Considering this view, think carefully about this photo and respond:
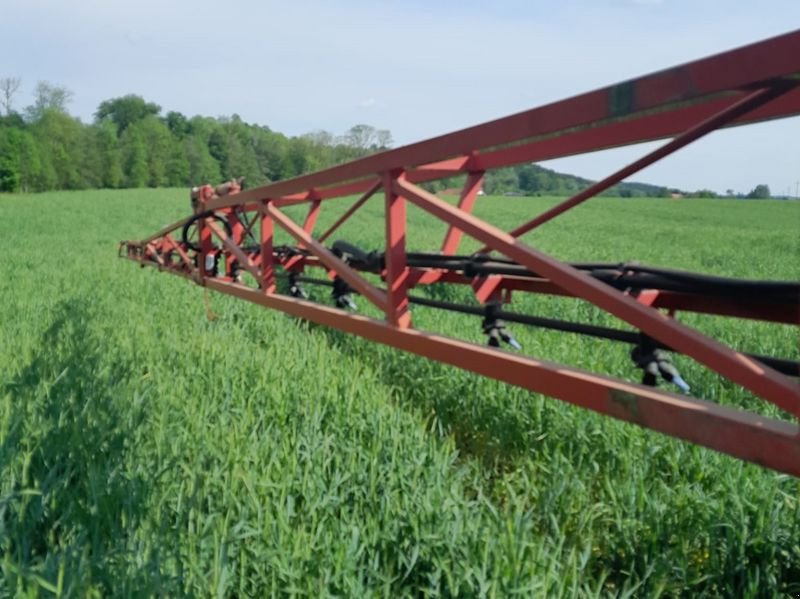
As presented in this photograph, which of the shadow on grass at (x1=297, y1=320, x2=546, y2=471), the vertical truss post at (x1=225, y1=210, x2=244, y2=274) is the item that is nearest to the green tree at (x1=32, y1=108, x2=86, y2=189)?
the vertical truss post at (x1=225, y1=210, x2=244, y2=274)

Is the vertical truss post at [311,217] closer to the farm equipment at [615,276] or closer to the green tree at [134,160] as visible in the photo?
the farm equipment at [615,276]

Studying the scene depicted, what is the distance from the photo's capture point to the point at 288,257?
4762mm

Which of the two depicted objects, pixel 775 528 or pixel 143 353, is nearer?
pixel 775 528

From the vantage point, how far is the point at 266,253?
4.24 meters

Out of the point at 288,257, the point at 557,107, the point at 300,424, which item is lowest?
the point at 300,424

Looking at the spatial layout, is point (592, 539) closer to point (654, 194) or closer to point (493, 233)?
point (493, 233)

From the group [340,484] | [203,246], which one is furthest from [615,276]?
[203,246]

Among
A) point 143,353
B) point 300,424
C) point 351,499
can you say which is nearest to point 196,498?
point 351,499

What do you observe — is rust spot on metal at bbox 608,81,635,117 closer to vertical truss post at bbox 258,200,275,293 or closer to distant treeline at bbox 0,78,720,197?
vertical truss post at bbox 258,200,275,293

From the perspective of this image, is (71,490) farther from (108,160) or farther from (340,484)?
(108,160)

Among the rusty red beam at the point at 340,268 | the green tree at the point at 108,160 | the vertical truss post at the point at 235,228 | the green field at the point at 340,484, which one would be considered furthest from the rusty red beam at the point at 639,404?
the green tree at the point at 108,160

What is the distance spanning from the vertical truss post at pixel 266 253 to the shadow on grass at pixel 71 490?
3.09 feet

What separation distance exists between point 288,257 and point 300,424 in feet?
5.45

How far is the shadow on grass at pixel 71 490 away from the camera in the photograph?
1939 mm
